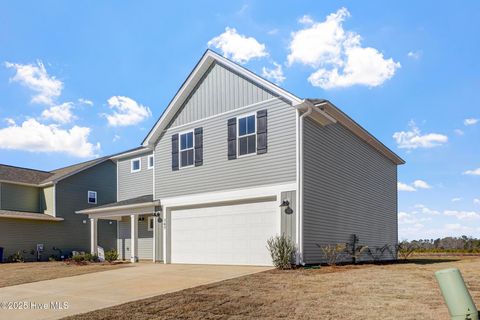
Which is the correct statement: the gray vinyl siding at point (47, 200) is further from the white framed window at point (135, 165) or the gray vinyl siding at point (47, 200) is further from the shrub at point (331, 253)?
the shrub at point (331, 253)

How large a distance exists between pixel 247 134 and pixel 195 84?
12.6ft

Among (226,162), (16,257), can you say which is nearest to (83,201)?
(16,257)

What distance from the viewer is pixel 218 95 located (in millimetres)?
17391

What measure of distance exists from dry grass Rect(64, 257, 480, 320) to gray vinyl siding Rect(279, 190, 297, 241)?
3024 millimetres

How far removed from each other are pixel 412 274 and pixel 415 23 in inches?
287

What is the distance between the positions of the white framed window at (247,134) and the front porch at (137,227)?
533cm

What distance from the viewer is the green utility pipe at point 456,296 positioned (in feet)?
18.8

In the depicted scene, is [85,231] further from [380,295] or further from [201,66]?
[380,295]

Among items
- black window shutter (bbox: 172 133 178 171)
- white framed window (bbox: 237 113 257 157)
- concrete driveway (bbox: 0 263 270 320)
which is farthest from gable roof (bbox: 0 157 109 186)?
concrete driveway (bbox: 0 263 270 320)

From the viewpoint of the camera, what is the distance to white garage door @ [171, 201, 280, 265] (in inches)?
599

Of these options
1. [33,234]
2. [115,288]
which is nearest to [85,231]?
[33,234]

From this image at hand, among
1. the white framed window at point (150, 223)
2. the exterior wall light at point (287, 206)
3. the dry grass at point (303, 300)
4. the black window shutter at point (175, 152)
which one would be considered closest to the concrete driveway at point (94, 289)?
the dry grass at point (303, 300)

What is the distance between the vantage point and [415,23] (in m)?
12.8

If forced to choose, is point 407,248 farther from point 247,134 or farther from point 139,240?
point 139,240
